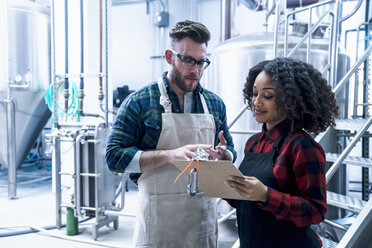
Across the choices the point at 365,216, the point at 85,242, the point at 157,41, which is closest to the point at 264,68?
the point at 365,216

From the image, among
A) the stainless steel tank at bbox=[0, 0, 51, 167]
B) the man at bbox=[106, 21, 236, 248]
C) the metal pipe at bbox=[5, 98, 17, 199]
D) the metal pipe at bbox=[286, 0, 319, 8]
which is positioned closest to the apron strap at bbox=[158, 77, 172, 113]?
the man at bbox=[106, 21, 236, 248]

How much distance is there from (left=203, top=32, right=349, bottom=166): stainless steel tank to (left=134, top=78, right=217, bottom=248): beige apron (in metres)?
1.58

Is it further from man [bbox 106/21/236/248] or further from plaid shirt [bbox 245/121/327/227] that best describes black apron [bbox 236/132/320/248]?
man [bbox 106/21/236/248]

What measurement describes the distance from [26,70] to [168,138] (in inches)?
155

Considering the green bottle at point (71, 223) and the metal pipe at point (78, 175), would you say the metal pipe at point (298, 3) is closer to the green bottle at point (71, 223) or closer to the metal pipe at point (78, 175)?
the metal pipe at point (78, 175)

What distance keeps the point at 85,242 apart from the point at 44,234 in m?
0.46

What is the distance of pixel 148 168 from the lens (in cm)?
117

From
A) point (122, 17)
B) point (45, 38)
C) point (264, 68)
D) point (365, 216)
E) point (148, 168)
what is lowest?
point (365, 216)

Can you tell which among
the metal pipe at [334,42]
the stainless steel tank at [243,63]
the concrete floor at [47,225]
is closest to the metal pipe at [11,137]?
the concrete floor at [47,225]

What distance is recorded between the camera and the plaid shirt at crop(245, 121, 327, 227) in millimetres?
856

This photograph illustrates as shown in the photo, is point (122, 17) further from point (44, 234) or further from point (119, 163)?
point (119, 163)

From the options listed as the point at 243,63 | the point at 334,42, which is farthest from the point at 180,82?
the point at 243,63

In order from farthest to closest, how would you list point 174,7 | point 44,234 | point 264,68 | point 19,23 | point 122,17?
point 122,17, point 174,7, point 19,23, point 44,234, point 264,68

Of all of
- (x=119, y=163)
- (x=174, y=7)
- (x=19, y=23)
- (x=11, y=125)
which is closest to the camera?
(x=119, y=163)
